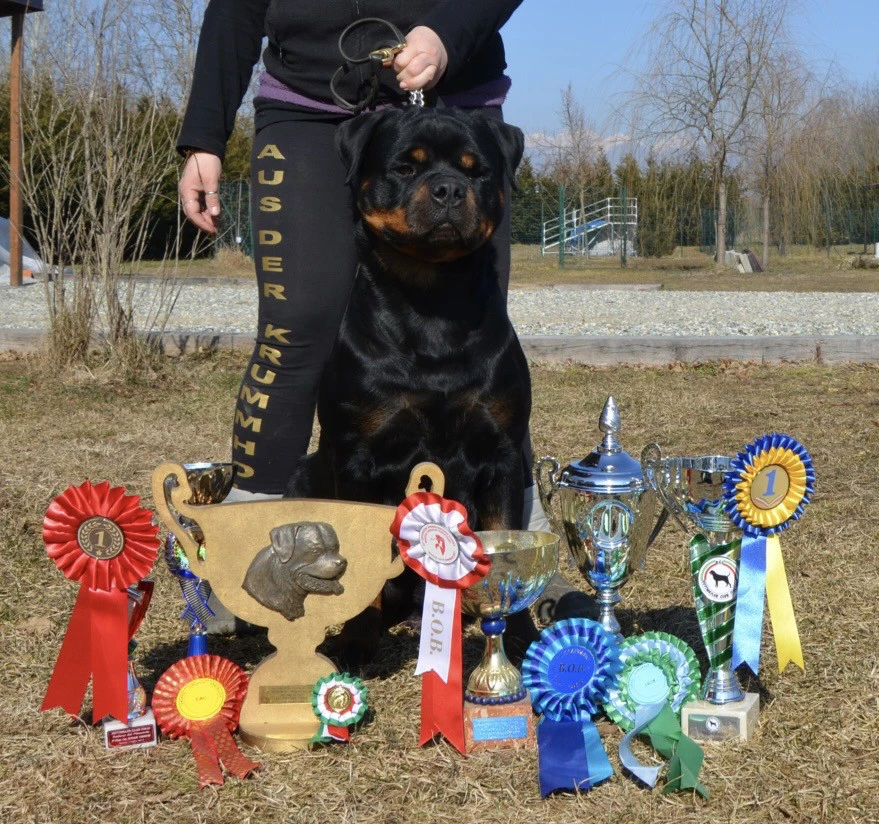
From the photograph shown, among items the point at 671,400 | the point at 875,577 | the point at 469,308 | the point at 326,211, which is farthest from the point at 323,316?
the point at 671,400

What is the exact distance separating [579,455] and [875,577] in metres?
1.83

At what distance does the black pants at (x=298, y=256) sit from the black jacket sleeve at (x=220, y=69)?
0.37 ft

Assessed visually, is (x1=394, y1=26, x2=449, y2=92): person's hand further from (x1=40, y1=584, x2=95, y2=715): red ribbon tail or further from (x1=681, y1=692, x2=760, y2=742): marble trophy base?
(x1=681, y1=692, x2=760, y2=742): marble trophy base

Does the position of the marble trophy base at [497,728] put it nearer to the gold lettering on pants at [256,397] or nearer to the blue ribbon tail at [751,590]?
the blue ribbon tail at [751,590]

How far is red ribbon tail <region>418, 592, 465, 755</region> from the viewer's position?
6.79ft

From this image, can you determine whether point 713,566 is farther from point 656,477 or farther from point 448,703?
point 448,703

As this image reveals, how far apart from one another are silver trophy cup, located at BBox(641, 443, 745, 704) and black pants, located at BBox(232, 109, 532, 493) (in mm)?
707

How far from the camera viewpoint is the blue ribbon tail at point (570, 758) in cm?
193

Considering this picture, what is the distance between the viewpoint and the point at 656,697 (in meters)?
2.12

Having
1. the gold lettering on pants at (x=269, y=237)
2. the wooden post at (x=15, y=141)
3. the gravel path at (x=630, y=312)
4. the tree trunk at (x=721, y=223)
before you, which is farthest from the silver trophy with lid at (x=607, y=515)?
the tree trunk at (x=721, y=223)

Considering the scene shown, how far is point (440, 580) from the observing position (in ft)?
6.73

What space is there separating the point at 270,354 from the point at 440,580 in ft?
3.30

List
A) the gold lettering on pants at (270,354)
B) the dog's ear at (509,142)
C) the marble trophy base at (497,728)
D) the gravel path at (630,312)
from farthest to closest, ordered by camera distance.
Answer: the gravel path at (630,312), the gold lettering on pants at (270,354), the dog's ear at (509,142), the marble trophy base at (497,728)

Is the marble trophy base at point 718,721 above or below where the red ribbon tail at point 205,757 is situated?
above
